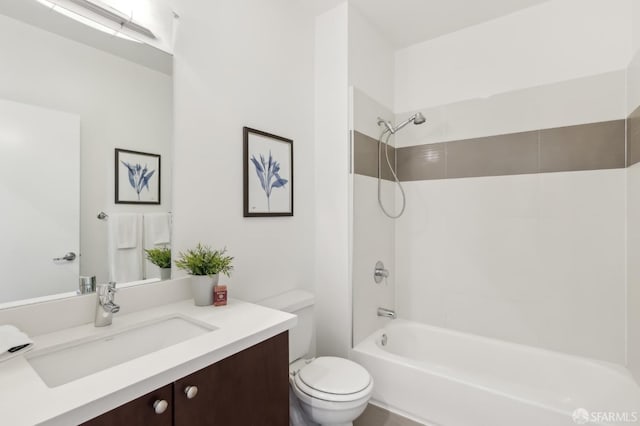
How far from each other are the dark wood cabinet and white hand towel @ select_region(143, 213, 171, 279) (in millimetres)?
597

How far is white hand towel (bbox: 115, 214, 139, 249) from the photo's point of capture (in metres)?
1.25

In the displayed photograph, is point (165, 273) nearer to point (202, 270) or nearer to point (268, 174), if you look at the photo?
point (202, 270)

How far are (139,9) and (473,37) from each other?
83.3 inches

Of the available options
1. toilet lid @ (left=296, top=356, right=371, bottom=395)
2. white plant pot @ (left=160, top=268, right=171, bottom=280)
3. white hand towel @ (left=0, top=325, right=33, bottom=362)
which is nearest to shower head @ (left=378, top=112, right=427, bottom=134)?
toilet lid @ (left=296, top=356, right=371, bottom=395)

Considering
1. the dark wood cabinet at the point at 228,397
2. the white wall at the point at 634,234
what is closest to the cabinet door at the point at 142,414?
the dark wood cabinet at the point at 228,397

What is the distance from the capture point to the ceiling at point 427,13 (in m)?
2.03

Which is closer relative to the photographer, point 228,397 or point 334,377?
point 228,397

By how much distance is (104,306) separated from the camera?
1106 mm

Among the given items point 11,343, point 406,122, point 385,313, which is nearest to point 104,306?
point 11,343

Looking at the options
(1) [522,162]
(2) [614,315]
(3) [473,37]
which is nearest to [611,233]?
(2) [614,315]

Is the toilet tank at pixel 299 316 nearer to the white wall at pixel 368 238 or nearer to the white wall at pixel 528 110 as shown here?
the white wall at pixel 368 238

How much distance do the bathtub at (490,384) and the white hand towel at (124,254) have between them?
4.40 feet

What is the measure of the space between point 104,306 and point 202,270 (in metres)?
0.37

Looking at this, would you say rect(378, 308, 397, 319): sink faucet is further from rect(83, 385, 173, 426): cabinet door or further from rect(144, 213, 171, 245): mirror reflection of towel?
rect(83, 385, 173, 426): cabinet door
